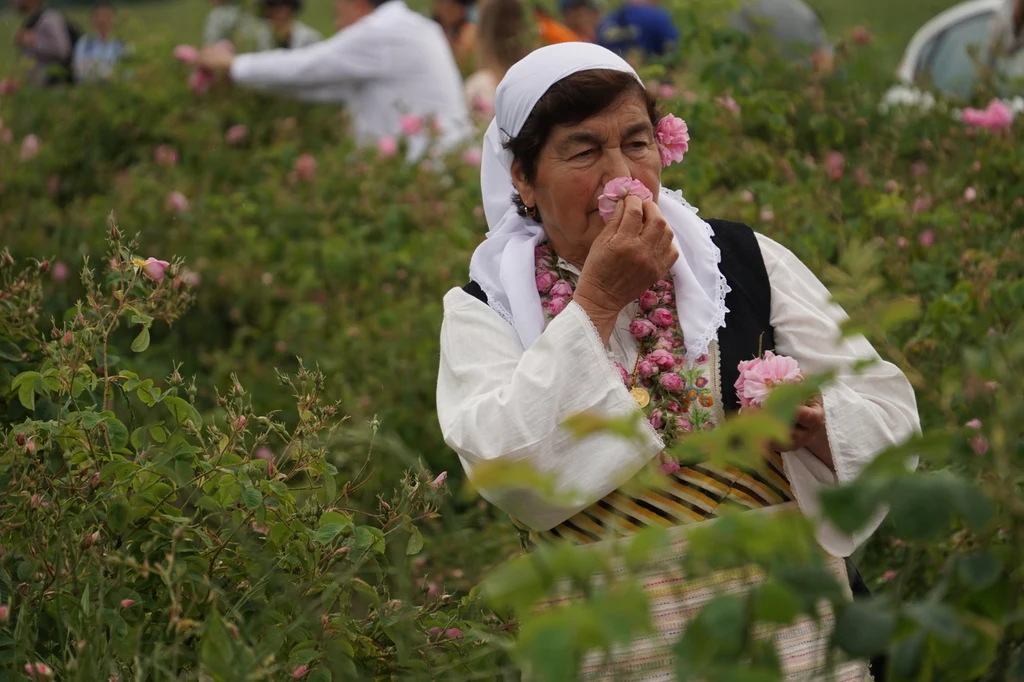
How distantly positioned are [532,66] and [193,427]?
0.89 metres

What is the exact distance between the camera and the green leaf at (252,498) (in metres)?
2.18

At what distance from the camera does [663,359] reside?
7.47 feet

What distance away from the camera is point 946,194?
403cm

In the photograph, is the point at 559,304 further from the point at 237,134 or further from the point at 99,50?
the point at 99,50

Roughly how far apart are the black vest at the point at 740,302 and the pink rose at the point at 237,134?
430cm

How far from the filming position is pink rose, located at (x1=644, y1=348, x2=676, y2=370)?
2275 mm

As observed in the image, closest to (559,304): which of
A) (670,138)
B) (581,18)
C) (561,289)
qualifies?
(561,289)

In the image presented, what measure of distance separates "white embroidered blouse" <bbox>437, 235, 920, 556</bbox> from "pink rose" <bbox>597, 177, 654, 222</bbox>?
7.7 inches

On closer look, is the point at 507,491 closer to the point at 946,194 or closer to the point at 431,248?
the point at 946,194

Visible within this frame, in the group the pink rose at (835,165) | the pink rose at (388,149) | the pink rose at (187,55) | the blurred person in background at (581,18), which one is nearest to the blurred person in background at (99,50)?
the pink rose at (187,55)

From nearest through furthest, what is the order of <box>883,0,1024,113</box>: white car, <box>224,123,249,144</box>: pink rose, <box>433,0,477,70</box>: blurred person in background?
<box>224,123,249,144</box>: pink rose
<box>883,0,1024,113</box>: white car
<box>433,0,477,70</box>: blurred person in background

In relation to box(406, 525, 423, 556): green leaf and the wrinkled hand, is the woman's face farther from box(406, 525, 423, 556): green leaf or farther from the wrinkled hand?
the wrinkled hand

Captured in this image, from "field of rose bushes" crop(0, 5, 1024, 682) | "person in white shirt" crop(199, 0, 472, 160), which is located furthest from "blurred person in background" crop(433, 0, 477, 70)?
"field of rose bushes" crop(0, 5, 1024, 682)

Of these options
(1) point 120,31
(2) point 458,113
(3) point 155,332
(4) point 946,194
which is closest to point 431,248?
(3) point 155,332
